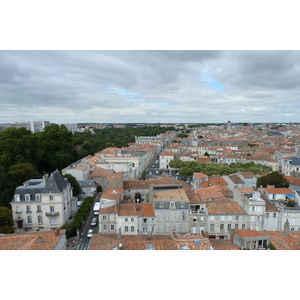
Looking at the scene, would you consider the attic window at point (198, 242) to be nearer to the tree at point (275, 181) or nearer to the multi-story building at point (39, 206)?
the multi-story building at point (39, 206)

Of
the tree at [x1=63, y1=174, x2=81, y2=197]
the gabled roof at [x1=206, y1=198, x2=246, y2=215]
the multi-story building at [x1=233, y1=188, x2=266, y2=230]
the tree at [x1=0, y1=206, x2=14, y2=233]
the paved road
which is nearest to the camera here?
the tree at [x1=0, y1=206, x2=14, y2=233]

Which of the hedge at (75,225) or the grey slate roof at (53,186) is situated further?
the grey slate roof at (53,186)

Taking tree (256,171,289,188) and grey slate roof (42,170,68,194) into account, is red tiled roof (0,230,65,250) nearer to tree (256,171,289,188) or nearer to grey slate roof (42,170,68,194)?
grey slate roof (42,170,68,194)

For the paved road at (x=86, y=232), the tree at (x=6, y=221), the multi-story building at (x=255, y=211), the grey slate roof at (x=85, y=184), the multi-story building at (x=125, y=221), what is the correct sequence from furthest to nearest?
the grey slate roof at (x=85, y=184), the multi-story building at (x=255, y=211), the multi-story building at (x=125, y=221), the paved road at (x=86, y=232), the tree at (x=6, y=221)

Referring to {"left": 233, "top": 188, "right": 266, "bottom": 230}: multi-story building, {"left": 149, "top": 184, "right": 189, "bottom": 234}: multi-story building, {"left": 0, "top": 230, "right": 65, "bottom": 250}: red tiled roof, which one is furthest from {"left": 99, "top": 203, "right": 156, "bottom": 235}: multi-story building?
{"left": 233, "top": 188, "right": 266, "bottom": 230}: multi-story building

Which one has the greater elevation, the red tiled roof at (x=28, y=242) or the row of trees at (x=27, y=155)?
the row of trees at (x=27, y=155)

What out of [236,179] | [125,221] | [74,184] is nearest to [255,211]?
[236,179]

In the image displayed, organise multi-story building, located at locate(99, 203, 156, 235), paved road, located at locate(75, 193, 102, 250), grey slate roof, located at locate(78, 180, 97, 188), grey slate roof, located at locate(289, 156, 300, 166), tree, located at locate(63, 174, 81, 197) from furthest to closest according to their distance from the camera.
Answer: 1. grey slate roof, located at locate(289, 156, 300, 166)
2. grey slate roof, located at locate(78, 180, 97, 188)
3. tree, located at locate(63, 174, 81, 197)
4. multi-story building, located at locate(99, 203, 156, 235)
5. paved road, located at locate(75, 193, 102, 250)

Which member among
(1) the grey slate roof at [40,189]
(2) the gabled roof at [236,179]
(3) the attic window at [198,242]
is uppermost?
(1) the grey slate roof at [40,189]

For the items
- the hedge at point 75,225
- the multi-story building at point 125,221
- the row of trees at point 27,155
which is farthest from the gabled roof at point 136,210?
the row of trees at point 27,155

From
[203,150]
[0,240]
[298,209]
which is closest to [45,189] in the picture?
[0,240]
